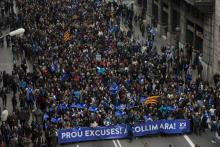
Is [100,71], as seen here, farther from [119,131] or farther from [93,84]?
[119,131]

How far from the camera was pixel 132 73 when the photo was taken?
4616cm

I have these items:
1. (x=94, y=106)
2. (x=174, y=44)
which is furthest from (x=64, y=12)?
(x=94, y=106)

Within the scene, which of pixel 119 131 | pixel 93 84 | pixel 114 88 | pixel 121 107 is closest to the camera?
pixel 119 131

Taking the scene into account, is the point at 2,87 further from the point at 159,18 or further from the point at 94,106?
the point at 159,18

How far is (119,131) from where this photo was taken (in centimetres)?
3784

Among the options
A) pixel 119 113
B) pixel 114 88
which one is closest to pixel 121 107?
pixel 119 113

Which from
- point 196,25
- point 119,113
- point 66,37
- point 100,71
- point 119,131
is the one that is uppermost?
point 196,25

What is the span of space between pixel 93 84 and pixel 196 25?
16.4 m

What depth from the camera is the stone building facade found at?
50.5m

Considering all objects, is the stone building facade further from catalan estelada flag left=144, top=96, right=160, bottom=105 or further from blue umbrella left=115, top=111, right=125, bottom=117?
blue umbrella left=115, top=111, right=125, bottom=117

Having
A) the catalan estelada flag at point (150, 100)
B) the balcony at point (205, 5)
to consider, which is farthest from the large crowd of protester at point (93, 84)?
the balcony at point (205, 5)

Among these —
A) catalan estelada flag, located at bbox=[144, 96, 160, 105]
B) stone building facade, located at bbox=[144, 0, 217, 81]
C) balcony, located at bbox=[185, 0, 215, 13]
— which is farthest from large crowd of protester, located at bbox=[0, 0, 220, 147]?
balcony, located at bbox=[185, 0, 215, 13]

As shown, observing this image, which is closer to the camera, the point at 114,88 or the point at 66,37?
the point at 114,88

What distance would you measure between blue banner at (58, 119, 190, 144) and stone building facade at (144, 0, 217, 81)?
488 inches
